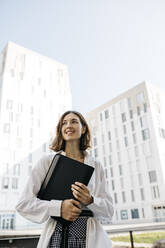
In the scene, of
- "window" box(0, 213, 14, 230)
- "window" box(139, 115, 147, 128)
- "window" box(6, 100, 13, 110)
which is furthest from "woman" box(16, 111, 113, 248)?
"window" box(139, 115, 147, 128)

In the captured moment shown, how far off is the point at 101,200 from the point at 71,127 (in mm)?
472

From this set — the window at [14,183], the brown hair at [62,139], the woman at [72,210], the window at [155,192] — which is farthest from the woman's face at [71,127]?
the window at [155,192]

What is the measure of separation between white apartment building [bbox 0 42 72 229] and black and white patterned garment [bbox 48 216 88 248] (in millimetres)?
25471

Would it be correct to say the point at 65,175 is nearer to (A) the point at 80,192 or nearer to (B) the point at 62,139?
(A) the point at 80,192

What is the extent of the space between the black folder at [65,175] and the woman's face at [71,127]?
31 centimetres

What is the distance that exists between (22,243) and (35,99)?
3021 centimetres

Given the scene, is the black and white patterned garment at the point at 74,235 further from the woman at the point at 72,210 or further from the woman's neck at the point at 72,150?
the woman's neck at the point at 72,150

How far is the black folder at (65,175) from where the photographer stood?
105 cm

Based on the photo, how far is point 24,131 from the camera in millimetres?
28422

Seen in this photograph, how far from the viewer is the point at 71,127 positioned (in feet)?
4.50

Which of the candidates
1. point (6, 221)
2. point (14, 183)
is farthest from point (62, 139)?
point (14, 183)

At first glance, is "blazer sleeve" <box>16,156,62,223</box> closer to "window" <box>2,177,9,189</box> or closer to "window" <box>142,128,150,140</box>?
"window" <box>2,177,9,189</box>

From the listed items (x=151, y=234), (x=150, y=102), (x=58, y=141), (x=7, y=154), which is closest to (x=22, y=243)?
(x=58, y=141)

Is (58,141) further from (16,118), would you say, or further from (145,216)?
(145,216)
